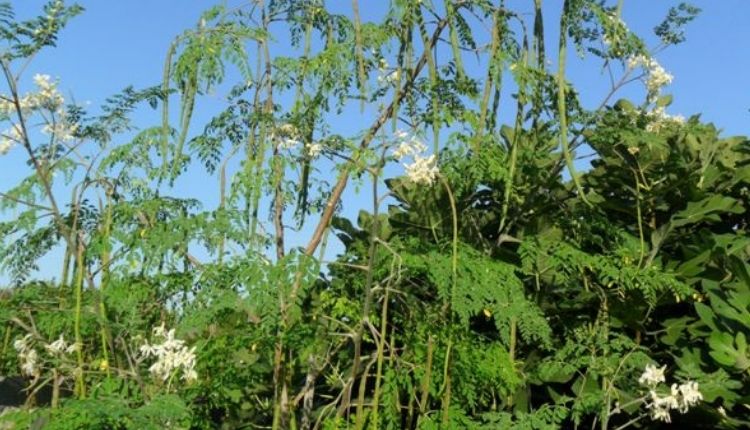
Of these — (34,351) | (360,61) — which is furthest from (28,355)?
(360,61)

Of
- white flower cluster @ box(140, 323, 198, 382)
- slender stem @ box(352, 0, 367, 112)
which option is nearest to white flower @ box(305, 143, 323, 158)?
slender stem @ box(352, 0, 367, 112)

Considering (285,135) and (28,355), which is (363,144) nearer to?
(285,135)

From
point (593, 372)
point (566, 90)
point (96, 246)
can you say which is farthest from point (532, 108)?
point (96, 246)

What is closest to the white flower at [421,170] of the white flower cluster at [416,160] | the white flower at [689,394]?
the white flower cluster at [416,160]

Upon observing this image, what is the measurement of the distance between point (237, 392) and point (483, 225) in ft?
4.25

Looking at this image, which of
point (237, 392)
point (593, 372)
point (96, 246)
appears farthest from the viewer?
point (593, 372)

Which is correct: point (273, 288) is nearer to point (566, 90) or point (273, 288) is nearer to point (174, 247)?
point (174, 247)

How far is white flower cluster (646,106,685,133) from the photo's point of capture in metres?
3.80

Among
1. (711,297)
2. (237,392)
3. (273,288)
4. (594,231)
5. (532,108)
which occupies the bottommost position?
(237,392)

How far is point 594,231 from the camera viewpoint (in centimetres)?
371

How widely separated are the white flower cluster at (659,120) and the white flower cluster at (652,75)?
0.23 ft

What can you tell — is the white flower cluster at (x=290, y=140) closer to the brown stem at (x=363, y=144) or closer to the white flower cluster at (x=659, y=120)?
the brown stem at (x=363, y=144)

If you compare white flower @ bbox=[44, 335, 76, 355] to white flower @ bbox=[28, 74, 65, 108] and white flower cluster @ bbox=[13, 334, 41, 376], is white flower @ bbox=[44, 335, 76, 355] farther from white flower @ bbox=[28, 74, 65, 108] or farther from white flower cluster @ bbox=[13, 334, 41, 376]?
white flower @ bbox=[28, 74, 65, 108]

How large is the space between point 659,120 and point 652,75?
0.67ft
